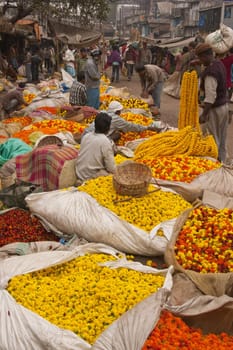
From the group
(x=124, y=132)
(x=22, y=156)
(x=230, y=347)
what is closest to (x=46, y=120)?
(x=124, y=132)

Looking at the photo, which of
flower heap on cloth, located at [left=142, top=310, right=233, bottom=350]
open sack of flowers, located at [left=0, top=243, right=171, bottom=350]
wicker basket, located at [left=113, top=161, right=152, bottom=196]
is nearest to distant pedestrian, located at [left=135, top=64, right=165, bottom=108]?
wicker basket, located at [left=113, top=161, right=152, bottom=196]

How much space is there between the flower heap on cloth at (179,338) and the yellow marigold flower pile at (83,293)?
0.27 metres

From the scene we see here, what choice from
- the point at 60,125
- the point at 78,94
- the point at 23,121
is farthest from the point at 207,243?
the point at 78,94

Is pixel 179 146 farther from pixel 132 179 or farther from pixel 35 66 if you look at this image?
pixel 35 66

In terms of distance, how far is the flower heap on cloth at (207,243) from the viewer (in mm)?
3318

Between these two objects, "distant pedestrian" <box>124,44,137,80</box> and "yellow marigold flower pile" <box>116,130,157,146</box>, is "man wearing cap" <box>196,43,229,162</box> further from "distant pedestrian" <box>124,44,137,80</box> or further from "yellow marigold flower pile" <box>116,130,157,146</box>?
"distant pedestrian" <box>124,44,137,80</box>

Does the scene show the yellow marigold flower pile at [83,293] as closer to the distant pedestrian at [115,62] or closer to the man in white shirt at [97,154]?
the man in white shirt at [97,154]

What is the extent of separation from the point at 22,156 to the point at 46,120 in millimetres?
2356

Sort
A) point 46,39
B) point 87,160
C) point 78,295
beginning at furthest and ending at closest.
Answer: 1. point 46,39
2. point 87,160
3. point 78,295

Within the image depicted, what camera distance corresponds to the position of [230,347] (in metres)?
2.53

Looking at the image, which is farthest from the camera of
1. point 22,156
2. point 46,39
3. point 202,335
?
point 46,39

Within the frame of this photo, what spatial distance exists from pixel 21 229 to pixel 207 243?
5.76 feet

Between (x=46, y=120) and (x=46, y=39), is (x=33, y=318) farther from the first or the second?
(x=46, y=39)

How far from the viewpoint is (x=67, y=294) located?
2936 millimetres
